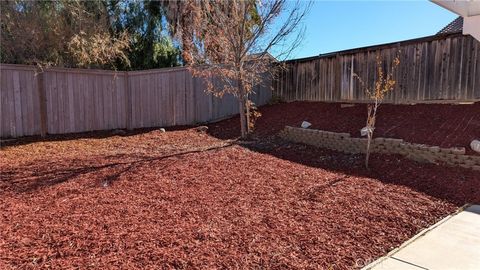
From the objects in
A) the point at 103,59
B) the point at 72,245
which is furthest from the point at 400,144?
the point at 103,59

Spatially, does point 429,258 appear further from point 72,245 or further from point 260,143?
point 260,143

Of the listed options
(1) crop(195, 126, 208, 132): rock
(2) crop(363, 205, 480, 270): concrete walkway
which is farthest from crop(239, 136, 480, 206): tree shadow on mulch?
(1) crop(195, 126, 208, 132): rock

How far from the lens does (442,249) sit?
3061mm

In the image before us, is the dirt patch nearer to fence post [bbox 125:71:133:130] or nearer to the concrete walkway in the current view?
the concrete walkway

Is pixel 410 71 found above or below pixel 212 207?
above

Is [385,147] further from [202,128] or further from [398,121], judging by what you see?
[202,128]

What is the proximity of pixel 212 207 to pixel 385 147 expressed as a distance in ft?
12.6

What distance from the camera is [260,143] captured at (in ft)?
24.3

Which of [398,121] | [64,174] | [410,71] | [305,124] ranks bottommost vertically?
[64,174]

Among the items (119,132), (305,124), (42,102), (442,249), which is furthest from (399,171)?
(42,102)

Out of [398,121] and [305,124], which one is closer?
[398,121]

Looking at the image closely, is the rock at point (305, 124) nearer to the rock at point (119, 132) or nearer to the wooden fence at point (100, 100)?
the wooden fence at point (100, 100)

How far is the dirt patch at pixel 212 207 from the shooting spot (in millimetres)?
2766

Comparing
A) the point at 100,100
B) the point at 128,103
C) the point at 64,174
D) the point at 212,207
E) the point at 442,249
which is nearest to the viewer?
the point at 442,249
